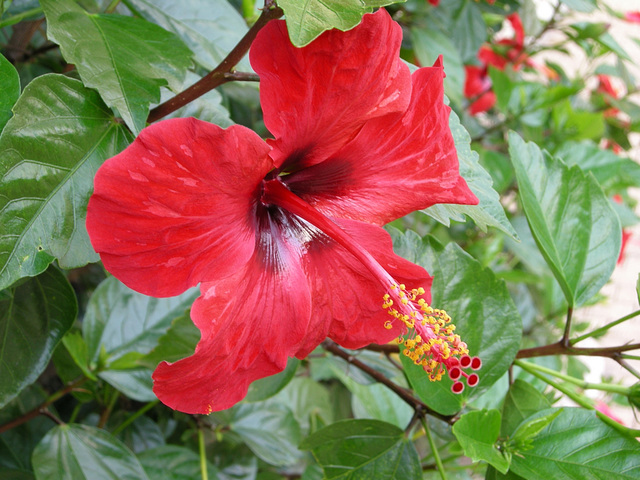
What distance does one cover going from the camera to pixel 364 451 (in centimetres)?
85

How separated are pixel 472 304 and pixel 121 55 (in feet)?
1.90

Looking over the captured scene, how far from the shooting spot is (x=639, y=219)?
2.00 meters

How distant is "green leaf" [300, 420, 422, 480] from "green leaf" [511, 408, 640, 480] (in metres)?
0.16

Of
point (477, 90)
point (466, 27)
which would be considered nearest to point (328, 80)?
point (466, 27)

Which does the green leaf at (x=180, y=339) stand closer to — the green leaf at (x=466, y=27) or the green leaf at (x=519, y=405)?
the green leaf at (x=519, y=405)

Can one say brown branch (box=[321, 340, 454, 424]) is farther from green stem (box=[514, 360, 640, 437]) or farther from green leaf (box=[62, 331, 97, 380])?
green leaf (box=[62, 331, 97, 380])

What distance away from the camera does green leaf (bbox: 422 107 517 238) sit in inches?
27.3

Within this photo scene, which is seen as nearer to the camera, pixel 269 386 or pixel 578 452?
pixel 578 452

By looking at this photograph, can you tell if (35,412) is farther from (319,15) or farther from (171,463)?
(319,15)

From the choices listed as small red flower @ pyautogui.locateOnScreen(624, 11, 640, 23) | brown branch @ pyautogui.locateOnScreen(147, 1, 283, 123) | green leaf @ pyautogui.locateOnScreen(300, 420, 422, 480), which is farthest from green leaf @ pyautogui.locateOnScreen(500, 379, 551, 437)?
small red flower @ pyautogui.locateOnScreen(624, 11, 640, 23)

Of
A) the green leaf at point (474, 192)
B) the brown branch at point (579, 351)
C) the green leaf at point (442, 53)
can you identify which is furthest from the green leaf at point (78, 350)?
the green leaf at point (442, 53)

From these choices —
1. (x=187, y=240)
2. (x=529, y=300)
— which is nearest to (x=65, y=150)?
(x=187, y=240)

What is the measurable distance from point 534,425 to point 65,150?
661 millimetres

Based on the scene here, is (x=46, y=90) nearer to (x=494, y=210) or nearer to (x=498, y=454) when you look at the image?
(x=494, y=210)
